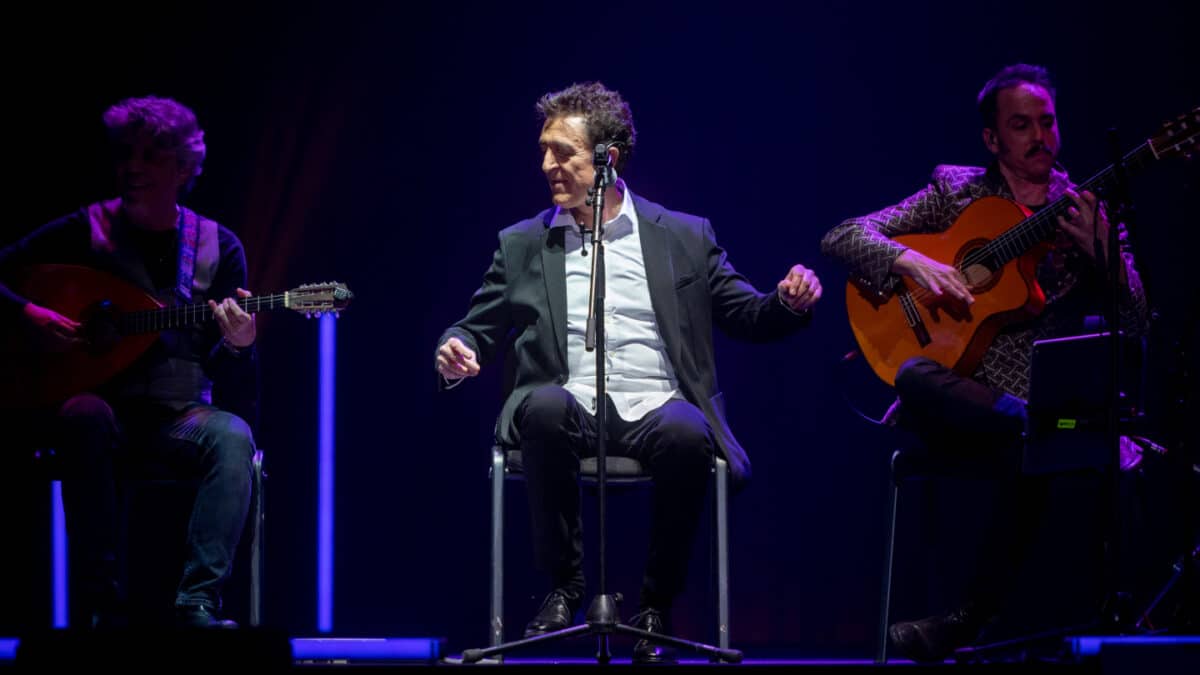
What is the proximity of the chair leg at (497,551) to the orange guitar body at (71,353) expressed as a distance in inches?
47.6

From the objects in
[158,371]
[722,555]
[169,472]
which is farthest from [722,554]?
[158,371]

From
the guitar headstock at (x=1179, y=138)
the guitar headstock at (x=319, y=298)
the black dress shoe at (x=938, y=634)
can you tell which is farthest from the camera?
the guitar headstock at (x=319, y=298)

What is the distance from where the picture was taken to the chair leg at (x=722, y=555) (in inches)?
134

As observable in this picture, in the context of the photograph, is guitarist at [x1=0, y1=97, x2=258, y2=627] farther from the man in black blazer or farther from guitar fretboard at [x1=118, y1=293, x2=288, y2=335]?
the man in black blazer

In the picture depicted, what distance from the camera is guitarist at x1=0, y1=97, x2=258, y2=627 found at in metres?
3.57

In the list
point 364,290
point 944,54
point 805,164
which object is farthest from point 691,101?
point 364,290

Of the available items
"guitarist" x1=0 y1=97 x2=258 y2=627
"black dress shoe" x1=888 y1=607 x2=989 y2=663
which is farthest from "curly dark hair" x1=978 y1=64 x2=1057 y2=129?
"guitarist" x1=0 y1=97 x2=258 y2=627

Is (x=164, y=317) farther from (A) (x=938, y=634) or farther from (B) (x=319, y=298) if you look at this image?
(A) (x=938, y=634)

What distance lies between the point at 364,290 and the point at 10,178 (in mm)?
1355

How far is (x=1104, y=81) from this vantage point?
15.1 ft

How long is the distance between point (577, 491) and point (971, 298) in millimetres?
1273

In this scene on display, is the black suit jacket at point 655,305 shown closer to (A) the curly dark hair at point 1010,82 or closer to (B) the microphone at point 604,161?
(B) the microphone at point 604,161

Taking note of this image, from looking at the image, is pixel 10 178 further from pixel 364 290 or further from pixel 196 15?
pixel 364 290

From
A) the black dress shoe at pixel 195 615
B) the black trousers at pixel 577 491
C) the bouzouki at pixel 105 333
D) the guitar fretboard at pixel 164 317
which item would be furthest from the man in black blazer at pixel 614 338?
the black dress shoe at pixel 195 615
